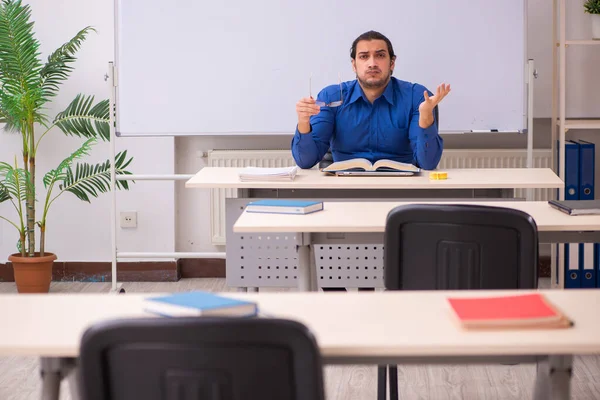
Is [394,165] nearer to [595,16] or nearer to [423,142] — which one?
[423,142]

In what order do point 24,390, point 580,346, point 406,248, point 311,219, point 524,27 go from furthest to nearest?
point 524,27 < point 24,390 < point 311,219 < point 406,248 < point 580,346

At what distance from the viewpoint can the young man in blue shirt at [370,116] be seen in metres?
4.25

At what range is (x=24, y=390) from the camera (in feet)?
11.4

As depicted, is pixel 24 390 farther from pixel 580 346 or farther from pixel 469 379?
pixel 580 346

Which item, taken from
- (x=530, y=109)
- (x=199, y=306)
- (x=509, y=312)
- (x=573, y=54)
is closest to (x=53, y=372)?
(x=199, y=306)

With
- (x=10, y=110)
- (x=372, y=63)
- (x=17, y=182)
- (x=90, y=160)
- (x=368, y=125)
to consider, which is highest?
(x=372, y=63)

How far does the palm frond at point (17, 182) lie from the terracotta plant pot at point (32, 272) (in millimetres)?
328

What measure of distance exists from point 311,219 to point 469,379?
1.01 meters

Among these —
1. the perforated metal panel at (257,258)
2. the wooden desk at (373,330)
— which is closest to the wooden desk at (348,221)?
the perforated metal panel at (257,258)

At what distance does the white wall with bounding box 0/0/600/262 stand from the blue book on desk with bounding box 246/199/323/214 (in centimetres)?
215

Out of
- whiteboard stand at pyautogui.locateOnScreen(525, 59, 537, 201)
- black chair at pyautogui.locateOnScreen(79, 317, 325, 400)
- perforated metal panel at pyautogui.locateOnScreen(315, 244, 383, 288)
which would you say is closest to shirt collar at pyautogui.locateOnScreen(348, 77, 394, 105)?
perforated metal panel at pyautogui.locateOnScreen(315, 244, 383, 288)

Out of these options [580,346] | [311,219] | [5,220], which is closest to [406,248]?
[311,219]

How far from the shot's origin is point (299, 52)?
16.2 feet

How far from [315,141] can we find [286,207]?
1.18 meters
